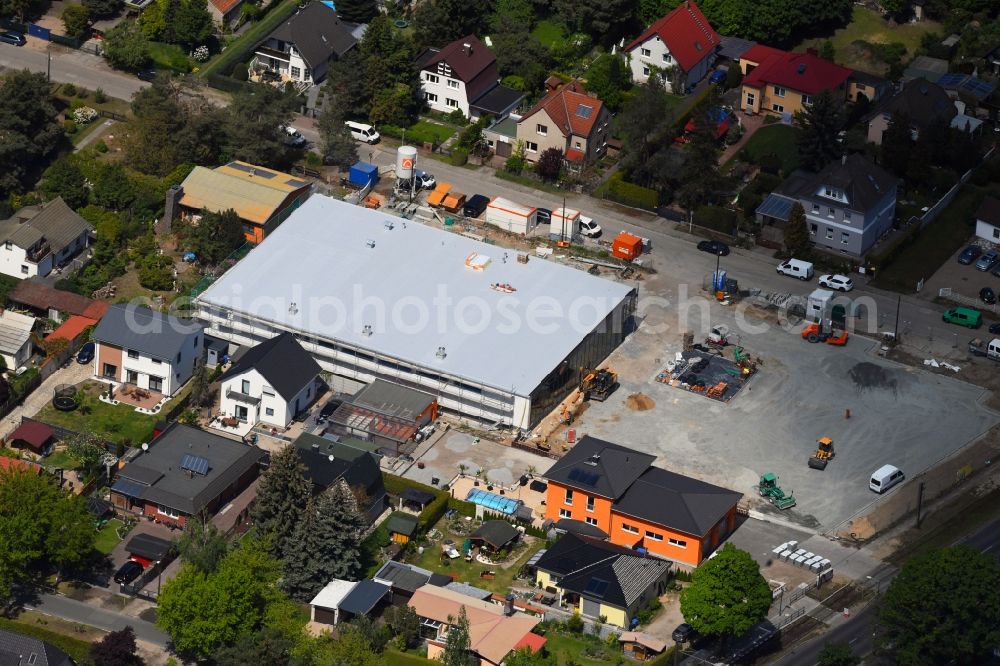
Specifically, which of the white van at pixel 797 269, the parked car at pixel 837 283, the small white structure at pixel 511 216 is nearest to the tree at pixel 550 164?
the small white structure at pixel 511 216

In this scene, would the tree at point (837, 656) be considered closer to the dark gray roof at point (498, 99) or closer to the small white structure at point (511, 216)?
the small white structure at point (511, 216)

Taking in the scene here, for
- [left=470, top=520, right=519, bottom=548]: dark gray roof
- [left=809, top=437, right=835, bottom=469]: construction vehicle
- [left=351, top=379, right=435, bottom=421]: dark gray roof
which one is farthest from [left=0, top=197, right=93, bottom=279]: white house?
[left=809, top=437, right=835, bottom=469]: construction vehicle

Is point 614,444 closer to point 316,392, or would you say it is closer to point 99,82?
point 316,392

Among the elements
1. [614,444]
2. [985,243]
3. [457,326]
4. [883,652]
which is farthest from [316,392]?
[985,243]

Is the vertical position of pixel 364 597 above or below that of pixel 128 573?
below

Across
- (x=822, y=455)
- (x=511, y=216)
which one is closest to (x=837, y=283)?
(x=822, y=455)

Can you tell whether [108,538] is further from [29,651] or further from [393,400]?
[393,400]
